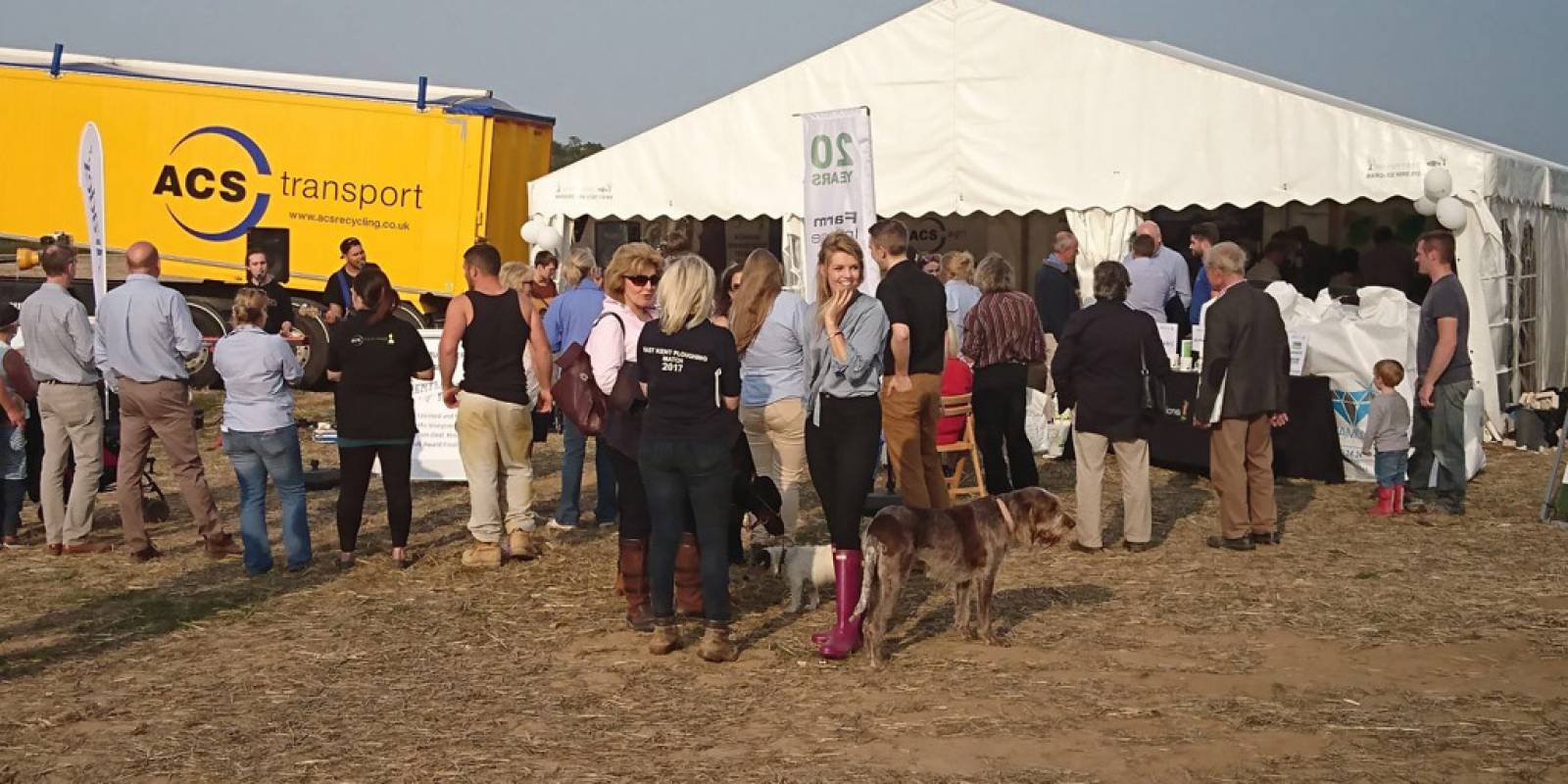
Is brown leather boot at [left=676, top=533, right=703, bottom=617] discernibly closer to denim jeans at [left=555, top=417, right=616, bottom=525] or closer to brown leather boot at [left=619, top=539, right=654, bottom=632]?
brown leather boot at [left=619, top=539, right=654, bottom=632]

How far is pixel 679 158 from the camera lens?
15945 mm

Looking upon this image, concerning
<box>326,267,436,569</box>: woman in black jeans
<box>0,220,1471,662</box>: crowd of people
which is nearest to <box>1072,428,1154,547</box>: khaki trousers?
<box>0,220,1471,662</box>: crowd of people

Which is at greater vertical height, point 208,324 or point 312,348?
point 208,324

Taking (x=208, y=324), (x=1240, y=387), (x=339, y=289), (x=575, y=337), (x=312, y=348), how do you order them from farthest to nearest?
(x=208, y=324), (x=312, y=348), (x=339, y=289), (x=575, y=337), (x=1240, y=387)

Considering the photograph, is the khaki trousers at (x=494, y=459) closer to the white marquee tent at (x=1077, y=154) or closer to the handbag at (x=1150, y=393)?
the handbag at (x=1150, y=393)

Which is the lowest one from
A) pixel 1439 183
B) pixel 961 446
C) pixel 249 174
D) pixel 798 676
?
pixel 798 676

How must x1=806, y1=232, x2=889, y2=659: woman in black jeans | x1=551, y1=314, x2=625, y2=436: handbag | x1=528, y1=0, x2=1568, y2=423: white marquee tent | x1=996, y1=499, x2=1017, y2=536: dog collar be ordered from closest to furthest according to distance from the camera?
1. x1=806, y1=232, x2=889, y2=659: woman in black jeans
2. x1=996, y1=499, x2=1017, y2=536: dog collar
3. x1=551, y1=314, x2=625, y2=436: handbag
4. x1=528, y1=0, x2=1568, y2=423: white marquee tent

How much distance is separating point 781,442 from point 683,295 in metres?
1.86

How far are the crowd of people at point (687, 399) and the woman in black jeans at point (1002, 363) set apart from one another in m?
0.02

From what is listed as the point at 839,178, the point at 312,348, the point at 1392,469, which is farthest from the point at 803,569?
the point at 312,348

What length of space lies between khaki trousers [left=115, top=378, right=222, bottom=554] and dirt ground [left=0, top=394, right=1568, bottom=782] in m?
0.28

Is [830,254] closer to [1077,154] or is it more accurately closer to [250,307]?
[250,307]

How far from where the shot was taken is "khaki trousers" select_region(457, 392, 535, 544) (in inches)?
336

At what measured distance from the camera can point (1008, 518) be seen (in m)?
6.86
